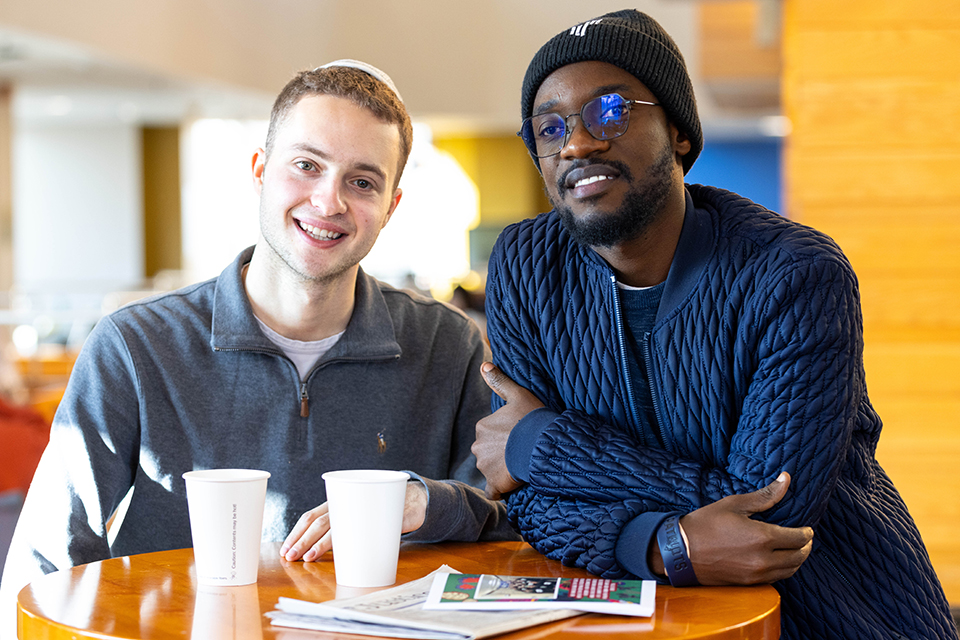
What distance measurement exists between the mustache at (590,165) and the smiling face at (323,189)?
15.2 inches

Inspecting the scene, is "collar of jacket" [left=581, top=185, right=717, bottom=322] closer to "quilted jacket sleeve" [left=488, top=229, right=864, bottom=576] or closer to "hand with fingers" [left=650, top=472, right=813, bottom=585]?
"quilted jacket sleeve" [left=488, top=229, right=864, bottom=576]

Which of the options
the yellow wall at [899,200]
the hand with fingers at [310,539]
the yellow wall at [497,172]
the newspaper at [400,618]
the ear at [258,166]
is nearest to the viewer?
the newspaper at [400,618]

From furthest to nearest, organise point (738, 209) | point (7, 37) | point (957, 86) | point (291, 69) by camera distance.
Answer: point (291, 69) → point (7, 37) → point (957, 86) → point (738, 209)

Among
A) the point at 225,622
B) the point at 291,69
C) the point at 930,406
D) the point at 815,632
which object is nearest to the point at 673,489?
the point at 815,632

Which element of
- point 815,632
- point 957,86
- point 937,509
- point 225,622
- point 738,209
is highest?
point 957,86

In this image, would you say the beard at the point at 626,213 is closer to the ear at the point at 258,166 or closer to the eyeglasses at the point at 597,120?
the eyeglasses at the point at 597,120

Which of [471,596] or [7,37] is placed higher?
[7,37]

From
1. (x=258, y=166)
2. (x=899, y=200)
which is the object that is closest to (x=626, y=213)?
(x=258, y=166)

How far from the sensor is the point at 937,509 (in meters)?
2.93

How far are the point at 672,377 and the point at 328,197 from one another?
1.99ft

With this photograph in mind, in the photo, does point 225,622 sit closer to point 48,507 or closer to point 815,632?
point 48,507

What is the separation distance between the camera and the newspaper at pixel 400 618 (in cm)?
92

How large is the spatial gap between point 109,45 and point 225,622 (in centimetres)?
666

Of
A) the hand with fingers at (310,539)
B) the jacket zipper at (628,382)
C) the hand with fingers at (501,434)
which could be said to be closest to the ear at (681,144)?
the jacket zipper at (628,382)
